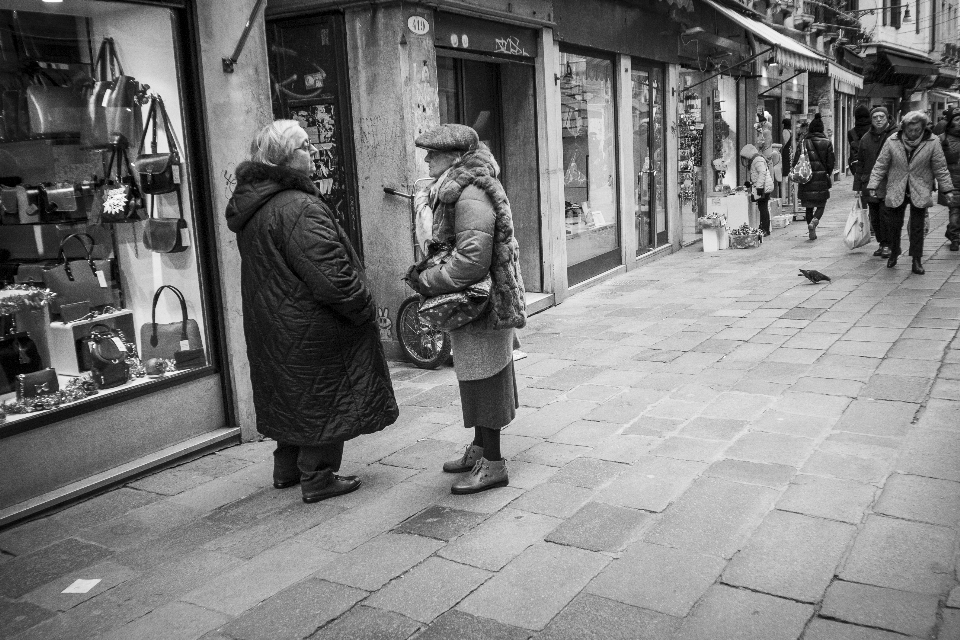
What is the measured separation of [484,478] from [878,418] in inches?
95.8

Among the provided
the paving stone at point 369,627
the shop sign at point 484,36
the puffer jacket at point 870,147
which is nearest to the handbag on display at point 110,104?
the shop sign at point 484,36

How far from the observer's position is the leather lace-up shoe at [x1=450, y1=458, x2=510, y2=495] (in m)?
4.32

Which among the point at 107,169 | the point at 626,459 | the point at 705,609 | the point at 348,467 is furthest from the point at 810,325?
the point at 107,169

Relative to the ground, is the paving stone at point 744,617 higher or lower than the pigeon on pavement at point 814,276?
lower

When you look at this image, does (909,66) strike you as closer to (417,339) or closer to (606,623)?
(417,339)

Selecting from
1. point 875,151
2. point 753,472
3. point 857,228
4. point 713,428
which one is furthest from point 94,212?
point 875,151

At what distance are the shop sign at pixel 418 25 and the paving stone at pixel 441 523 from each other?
4.32m

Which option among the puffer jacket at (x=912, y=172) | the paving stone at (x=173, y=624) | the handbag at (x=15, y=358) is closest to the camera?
the paving stone at (x=173, y=624)

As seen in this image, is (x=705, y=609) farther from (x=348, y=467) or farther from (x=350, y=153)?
(x=350, y=153)

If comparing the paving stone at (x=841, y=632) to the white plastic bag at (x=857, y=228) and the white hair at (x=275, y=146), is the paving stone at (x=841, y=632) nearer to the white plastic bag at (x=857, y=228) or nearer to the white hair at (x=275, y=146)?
the white hair at (x=275, y=146)

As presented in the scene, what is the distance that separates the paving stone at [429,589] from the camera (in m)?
3.21

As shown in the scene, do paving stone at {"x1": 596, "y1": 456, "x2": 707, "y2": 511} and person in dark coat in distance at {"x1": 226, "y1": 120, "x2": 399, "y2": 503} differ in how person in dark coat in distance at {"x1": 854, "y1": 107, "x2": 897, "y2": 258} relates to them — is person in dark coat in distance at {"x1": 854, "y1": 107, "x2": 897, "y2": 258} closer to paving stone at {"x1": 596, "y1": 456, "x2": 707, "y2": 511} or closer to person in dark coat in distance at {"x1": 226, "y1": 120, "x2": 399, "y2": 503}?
paving stone at {"x1": 596, "y1": 456, "x2": 707, "y2": 511}

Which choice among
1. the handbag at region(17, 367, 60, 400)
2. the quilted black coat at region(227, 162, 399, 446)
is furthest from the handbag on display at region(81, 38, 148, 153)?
the quilted black coat at region(227, 162, 399, 446)

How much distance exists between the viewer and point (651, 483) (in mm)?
4320
